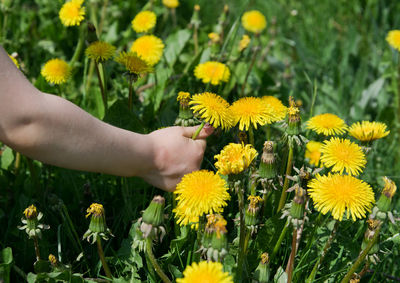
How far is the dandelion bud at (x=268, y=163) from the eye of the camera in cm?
116

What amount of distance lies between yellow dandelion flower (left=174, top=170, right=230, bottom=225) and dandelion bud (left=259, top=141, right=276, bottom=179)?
4.2 inches

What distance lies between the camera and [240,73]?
2.22 meters

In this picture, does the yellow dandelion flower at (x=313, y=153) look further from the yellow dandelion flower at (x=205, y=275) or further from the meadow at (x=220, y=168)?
the yellow dandelion flower at (x=205, y=275)

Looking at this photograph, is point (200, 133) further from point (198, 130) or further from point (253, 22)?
point (253, 22)

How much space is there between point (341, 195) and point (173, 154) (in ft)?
1.45

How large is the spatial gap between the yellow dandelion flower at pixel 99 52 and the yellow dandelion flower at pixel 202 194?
0.63m

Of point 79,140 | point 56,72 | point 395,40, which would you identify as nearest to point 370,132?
point 79,140

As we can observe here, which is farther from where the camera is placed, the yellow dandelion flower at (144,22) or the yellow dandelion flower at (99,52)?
the yellow dandelion flower at (144,22)

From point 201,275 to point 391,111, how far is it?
1627mm

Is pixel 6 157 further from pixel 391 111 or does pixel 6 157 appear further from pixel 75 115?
Answer: pixel 391 111

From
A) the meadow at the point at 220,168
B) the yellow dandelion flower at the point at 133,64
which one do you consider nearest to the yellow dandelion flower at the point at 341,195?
the meadow at the point at 220,168

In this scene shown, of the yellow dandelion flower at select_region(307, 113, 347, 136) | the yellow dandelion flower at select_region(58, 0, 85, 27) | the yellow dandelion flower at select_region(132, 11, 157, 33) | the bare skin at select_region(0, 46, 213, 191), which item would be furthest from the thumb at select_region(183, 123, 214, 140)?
the yellow dandelion flower at select_region(132, 11, 157, 33)

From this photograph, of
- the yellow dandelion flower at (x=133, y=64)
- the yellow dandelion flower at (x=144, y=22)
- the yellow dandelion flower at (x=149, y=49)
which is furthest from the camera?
the yellow dandelion flower at (x=144, y=22)

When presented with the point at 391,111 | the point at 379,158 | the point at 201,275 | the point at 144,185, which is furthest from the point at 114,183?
the point at 391,111
